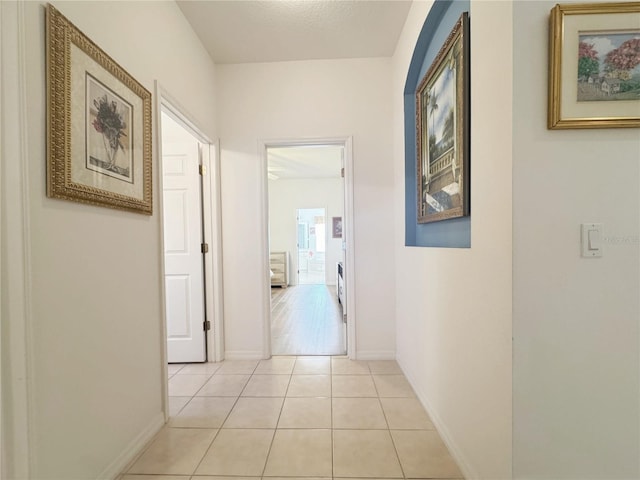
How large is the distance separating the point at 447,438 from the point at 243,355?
6.05 ft

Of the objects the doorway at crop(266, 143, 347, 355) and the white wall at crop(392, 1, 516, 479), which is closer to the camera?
the white wall at crop(392, 1, 516, 479)

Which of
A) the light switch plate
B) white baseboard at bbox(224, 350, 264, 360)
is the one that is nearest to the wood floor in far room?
white baseboard at bbox(224, 350, 264, 360)

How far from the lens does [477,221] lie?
46.5 inches

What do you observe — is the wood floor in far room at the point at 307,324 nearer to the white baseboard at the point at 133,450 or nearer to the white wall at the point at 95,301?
the white baseboard at the point at 133,450

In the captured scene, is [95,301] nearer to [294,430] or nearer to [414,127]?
[294,430]

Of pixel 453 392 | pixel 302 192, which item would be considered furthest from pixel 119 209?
pixel 302 192

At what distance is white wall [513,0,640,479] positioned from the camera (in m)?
0.95

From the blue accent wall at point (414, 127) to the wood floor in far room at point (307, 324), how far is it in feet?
4.83

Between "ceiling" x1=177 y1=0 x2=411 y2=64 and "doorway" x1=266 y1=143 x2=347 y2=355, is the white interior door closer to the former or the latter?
"ceiling" x1=177 y1=0 x2=411 y2=64

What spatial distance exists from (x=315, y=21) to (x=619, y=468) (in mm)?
2920

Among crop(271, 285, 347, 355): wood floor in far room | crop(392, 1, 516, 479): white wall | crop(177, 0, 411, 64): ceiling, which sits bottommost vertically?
crop(271, 285, 347, 355): wood floor in far room

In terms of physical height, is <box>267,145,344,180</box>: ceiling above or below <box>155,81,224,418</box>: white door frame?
above

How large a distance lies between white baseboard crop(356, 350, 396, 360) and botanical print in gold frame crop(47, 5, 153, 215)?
2111 mm

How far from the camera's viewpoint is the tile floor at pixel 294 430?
4.54ft
